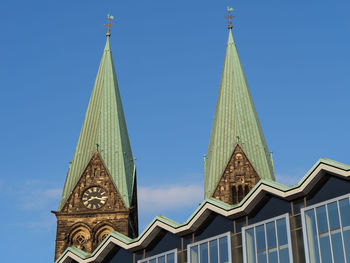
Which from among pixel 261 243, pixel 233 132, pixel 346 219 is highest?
pixel 233 132

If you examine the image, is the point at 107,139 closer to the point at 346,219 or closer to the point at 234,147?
the point at 234,147

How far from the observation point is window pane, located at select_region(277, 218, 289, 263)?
2616 cm

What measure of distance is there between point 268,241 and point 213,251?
2592 millimetres

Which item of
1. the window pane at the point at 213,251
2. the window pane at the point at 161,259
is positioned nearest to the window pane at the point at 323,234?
the window pane at the point at 213,251

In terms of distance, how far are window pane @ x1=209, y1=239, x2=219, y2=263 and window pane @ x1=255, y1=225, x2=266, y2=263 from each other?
1.94 m

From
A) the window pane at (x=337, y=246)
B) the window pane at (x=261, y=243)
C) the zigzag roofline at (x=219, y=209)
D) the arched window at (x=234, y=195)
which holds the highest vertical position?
the arched window at (x=234, y=195)

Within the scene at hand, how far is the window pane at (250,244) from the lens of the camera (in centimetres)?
2716

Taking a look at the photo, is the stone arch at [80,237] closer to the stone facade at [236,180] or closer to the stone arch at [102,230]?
the stone arch at [102,230]

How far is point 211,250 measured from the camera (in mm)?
28578

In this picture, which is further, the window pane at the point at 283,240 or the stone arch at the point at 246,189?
the stone arch at the point at 246,189

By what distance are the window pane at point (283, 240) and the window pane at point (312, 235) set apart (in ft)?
3.04

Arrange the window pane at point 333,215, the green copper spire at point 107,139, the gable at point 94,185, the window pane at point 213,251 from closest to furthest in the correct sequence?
1. the window pane at point 333,215
2. the window pane at point 213,251
3. the gable at point 94,185
4. the green copper spire at point 107,139

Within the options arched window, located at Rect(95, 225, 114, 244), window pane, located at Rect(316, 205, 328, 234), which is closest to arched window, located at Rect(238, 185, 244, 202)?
arched window, located at Rect(95, 225, 114, 244)

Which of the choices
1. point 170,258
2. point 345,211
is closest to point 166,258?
point 170,258
